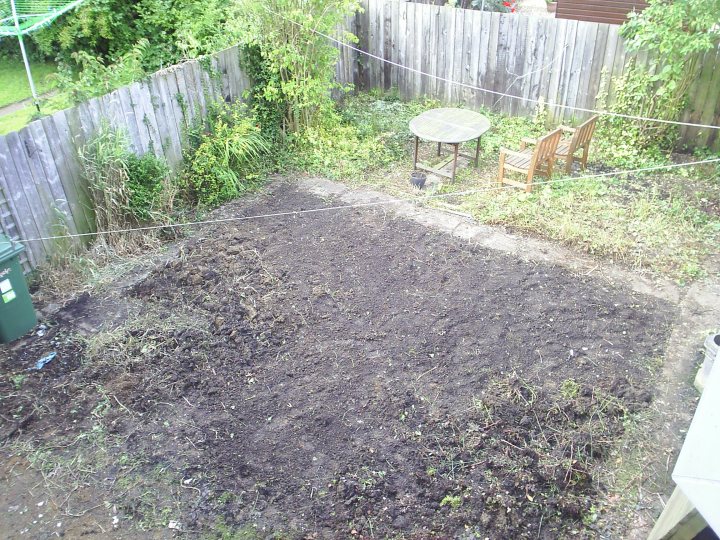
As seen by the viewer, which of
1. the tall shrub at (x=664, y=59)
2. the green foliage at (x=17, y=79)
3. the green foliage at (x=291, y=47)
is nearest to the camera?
the tall shrub at (x=664, y=59)

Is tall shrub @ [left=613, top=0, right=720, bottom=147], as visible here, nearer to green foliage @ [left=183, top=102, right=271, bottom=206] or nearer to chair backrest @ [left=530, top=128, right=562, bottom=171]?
chair backrest @ [left=530, top=128, right=562, bottom=171]

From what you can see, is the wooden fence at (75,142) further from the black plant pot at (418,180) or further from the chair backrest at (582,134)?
the chair backrest at (582,134)

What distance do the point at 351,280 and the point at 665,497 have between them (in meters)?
3.03

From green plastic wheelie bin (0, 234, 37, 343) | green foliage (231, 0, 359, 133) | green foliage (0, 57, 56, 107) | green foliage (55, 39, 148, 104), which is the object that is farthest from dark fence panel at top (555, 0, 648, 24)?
green plastic wheelie bin (0, 234, 37, 343)

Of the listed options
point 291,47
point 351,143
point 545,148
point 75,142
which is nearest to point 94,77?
point 75,142

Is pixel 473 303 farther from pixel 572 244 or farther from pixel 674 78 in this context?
pixel 674 78

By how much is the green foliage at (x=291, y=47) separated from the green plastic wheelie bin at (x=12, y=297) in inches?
155

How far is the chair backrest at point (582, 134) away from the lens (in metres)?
6.62

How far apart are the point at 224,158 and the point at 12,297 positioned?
296cm

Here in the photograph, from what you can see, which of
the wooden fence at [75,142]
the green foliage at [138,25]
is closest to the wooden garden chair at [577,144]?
the wooden fence at [75,142]

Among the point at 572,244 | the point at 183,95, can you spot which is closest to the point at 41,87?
the point at 183,95

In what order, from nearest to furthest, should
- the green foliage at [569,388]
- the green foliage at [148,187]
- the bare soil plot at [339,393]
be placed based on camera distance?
the bare soil plot at [339,393], the green foliage at [569,388], the green foliage at [148,187]

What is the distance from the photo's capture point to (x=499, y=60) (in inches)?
341

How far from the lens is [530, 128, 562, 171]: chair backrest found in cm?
631
